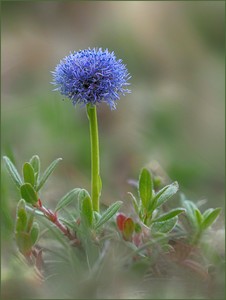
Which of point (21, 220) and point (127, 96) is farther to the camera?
point (127, 96)

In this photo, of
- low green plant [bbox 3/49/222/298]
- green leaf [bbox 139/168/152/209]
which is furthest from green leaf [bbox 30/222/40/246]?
green leaf [bbox 139/168/152/209]

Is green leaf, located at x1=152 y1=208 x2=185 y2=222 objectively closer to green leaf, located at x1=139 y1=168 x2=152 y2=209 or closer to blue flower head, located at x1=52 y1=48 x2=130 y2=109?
green leaf, located at x1=139 y1=168 x2=152 y2=209

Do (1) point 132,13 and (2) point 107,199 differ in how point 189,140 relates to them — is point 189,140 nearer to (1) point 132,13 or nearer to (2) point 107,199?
(2) point 107,199

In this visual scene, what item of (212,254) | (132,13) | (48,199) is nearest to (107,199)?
(48,199)

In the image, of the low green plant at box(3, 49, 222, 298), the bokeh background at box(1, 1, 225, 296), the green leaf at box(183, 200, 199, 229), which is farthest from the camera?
the bokeh background at box(1, 1, 225, 296)

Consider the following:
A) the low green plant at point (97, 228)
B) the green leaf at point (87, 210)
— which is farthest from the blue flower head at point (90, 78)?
the green leaf at point (87, 210)

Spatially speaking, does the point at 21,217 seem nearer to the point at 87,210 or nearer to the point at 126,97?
the point at 87,210

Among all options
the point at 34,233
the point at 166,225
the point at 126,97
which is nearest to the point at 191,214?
the point at 166,225
